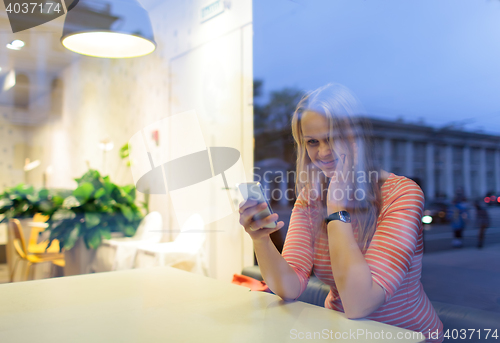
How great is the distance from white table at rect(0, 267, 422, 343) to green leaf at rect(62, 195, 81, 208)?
2.12 metres

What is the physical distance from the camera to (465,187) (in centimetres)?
130

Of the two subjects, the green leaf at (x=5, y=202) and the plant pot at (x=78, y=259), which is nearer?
the green leaf at (x=5, y=202)

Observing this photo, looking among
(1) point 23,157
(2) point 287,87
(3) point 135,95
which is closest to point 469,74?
(2) point 287,87

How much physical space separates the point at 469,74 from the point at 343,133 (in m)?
0.50

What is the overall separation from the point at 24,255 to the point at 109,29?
7.20 feet

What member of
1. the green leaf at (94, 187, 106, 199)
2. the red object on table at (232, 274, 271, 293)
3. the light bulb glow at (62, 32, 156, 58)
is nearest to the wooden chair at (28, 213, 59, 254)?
the green leaf at (94, 187, 106, 199)

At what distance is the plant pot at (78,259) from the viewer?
10.5 feet

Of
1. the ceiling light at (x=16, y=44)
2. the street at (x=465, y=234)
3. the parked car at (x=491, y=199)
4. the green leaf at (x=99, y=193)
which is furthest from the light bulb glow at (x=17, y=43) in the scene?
the parked car at (x=491, y=199)

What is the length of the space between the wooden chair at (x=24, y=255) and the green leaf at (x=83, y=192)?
0.48 m

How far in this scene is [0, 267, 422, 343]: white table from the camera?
790 millimetres

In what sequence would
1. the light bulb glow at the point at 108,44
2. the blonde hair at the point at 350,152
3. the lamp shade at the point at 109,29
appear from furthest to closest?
the light bulb glow at the point at 108,44
the lamp shade at the point at 109,29
the blonde hair at the point at 350,152

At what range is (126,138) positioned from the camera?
4074 millimetres

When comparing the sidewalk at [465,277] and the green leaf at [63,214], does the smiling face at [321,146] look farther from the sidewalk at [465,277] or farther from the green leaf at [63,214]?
the green leaf at [63,214]

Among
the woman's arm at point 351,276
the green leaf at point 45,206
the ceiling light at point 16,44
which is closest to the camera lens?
the woman's arm at point 351,276
